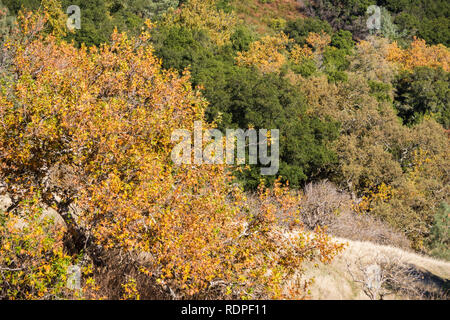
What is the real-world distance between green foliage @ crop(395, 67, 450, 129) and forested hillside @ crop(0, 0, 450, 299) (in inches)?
12.6

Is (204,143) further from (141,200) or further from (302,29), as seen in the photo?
(302,29)

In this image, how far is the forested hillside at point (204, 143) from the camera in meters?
13.8

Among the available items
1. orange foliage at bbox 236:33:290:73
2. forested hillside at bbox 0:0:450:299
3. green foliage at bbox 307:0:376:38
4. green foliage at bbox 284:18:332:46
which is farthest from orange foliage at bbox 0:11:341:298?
green foliage at bbox 307:0:376:38

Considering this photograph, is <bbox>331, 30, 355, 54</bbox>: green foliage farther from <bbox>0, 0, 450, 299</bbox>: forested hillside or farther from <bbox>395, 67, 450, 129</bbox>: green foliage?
<bbox>395, 67, 450, 129</bbox>: green foliage

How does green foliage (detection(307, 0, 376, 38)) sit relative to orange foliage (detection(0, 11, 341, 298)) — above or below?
below

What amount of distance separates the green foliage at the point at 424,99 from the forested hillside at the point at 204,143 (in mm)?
319

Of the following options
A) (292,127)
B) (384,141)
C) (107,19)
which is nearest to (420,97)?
(384,141)

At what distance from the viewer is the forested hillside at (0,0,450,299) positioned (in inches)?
543

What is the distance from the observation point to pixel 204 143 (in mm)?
20766

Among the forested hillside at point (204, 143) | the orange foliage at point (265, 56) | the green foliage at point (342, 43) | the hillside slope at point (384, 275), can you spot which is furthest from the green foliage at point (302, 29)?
the hillside slope at point (384, 275)

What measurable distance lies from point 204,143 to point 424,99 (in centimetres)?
6207

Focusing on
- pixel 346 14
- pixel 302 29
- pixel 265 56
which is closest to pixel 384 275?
pixel 265 56
